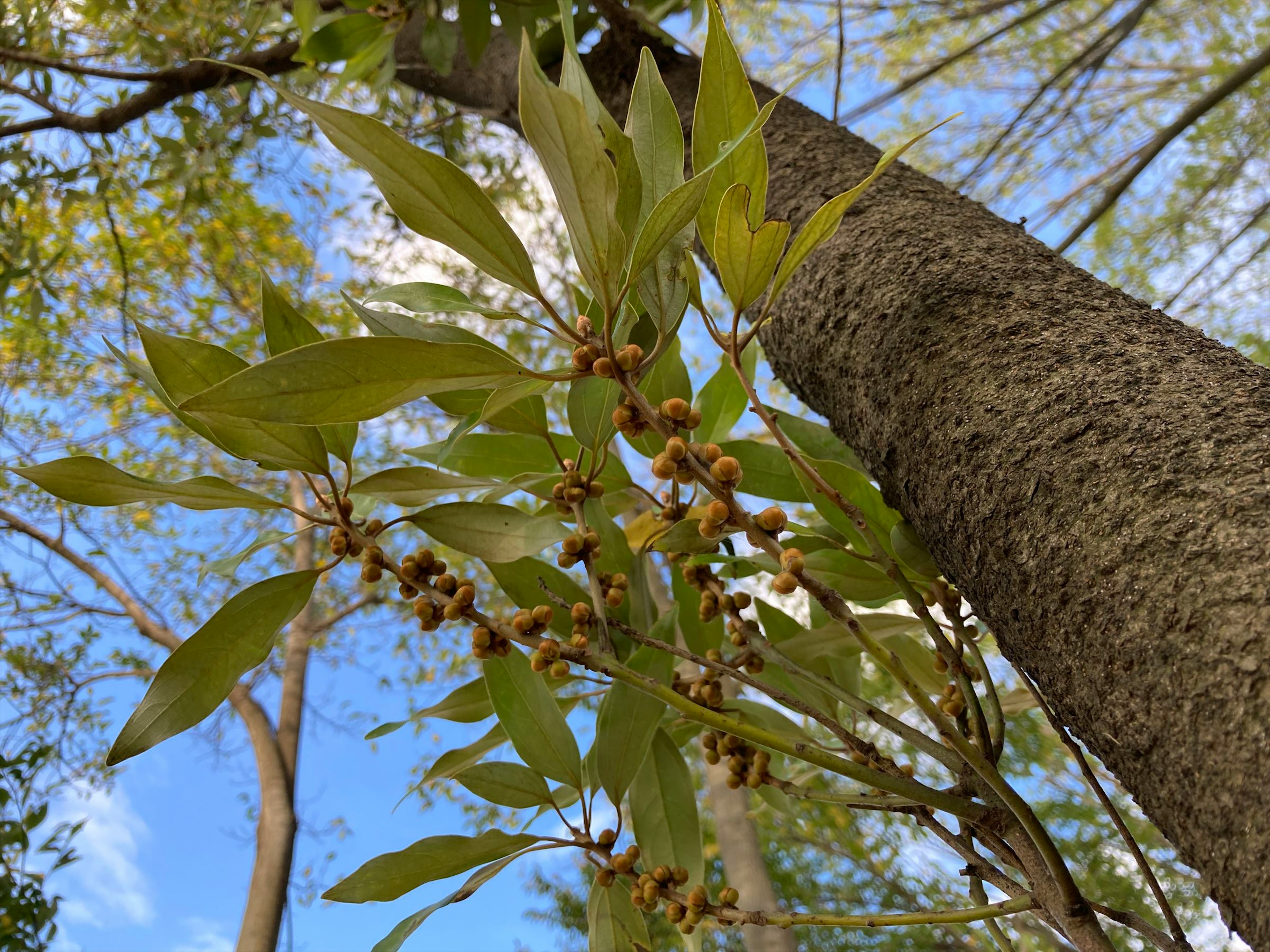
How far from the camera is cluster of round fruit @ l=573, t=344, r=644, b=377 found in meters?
0.35

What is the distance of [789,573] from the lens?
0.35m

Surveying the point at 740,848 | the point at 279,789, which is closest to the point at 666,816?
the point at 740,848

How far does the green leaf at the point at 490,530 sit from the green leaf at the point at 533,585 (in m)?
0.03

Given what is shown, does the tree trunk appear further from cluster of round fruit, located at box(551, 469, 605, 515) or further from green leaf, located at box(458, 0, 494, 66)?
green leaf, located at box(458, 0, 494, 66)

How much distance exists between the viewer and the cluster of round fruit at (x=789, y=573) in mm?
346

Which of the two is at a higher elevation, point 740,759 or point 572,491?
point 572,491

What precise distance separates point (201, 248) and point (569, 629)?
380cm

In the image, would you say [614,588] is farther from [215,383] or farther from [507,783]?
[215,383]

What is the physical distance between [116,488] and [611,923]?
0.41 meters

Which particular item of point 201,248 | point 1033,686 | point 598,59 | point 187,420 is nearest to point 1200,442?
point 1033,686

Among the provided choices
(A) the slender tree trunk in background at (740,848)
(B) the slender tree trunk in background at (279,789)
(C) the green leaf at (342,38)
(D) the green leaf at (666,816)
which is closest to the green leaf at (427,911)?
(D) the green leaf at (666,816)

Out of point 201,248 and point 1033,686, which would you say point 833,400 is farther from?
point 201,248

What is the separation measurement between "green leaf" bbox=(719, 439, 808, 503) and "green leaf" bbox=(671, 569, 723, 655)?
9 centimetres

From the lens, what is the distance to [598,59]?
3.33 ft
